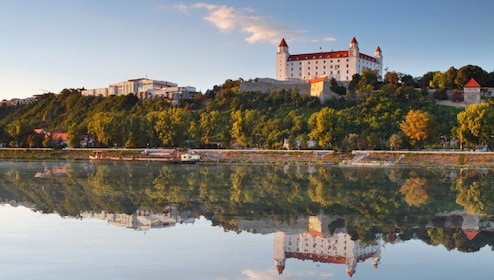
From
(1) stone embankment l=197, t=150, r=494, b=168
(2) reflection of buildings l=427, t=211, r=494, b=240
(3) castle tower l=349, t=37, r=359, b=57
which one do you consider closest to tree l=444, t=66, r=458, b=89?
(3) castle tower l=349, t=37, r=359, b=57

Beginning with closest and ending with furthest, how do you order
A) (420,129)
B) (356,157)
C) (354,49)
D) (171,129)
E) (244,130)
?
(356,157), (420,129), (244,130), (171,129), (354,49)

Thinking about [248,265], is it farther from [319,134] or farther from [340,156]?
[319,134]

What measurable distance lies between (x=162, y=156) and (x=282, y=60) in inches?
1650

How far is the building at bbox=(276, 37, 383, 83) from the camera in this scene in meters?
82.5

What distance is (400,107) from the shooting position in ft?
199

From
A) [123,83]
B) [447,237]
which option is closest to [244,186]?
[447,237]

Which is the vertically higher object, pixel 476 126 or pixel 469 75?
pixel 469 75

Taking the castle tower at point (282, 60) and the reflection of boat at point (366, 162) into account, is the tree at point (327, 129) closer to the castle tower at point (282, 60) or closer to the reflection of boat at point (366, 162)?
the reflection of boat at point (366, 162)

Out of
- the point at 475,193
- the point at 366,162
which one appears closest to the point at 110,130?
the point at 366,162

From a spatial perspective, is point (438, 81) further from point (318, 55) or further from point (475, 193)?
point (475, 193)

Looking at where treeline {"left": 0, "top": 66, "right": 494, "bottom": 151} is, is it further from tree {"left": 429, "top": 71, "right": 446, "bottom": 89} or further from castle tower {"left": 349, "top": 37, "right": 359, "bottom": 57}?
castle tower {"left": 349, "top": 37, "right": 359, "bottom": 57}

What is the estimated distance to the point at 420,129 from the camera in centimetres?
4672

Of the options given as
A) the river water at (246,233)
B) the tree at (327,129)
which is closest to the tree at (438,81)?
the tree at (327,129)

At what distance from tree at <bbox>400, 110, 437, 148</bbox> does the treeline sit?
0.08 metres
